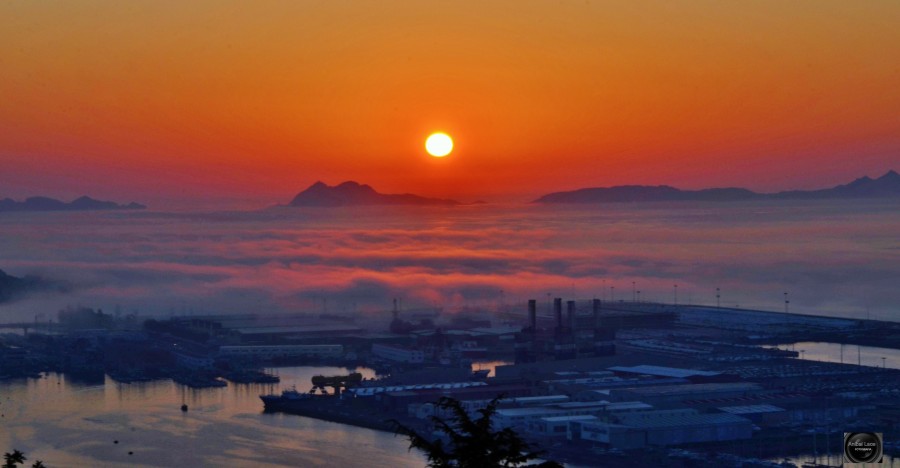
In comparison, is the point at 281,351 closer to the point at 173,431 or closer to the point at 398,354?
the point at 398,354

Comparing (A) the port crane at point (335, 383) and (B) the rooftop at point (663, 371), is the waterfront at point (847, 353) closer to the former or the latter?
(B) the rooftop at point (663, 371)

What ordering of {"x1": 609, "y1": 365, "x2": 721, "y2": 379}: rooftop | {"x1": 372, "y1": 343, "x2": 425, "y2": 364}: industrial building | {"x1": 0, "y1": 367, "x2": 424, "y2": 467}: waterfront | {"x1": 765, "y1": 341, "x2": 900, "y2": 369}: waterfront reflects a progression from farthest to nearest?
1. {"x1": 372, "y1": 343, "x2": 425, "y2": 364}: industrial building
2. {"x1": 765, "y1": 341, "x2": 900, "y2": 369}: waterfront
3. {"x1": 609, "y1": 365, "x2": 721, "y2": 379}: rooftop
4. {"x1": 0, "y1": 367, "x2": 424, "y2": 467}: waterfront

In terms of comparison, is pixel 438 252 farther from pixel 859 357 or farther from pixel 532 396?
pixel 532 396

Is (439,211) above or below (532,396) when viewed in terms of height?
above

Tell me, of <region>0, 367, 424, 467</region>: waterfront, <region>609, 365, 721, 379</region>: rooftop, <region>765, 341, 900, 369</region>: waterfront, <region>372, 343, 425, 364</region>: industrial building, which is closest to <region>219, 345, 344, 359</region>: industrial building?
<region>372, 343, 425, 364</region>: industrial building

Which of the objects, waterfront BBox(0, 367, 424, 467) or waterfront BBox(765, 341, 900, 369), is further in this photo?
waterfront BBox(765, 341, 900, 369)

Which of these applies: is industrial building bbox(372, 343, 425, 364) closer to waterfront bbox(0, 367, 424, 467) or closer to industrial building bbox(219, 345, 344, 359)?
industrial building bbox(219, 345, 344, 359)

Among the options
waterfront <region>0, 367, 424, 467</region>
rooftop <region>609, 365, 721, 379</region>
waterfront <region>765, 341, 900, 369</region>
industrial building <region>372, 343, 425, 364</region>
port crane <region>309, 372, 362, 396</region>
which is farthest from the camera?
industrial building <region>372, 343, 425, 364</region>

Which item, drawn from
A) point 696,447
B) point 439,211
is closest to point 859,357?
point 696,447
